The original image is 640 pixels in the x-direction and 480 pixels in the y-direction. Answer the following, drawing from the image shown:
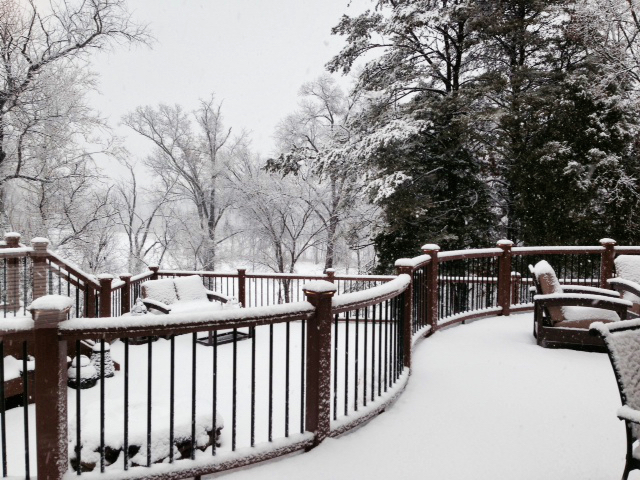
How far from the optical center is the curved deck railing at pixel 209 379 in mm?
2469

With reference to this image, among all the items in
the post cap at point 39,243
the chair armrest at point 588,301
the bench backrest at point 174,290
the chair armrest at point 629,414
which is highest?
the post cap at point 39,243

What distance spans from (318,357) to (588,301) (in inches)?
140

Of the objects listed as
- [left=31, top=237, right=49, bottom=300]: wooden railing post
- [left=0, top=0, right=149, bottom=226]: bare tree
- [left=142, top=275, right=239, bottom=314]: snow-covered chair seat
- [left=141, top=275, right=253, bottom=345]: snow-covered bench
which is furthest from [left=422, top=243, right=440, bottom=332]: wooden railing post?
[left=0, top=0, right=149, bottom=226]: bare tree

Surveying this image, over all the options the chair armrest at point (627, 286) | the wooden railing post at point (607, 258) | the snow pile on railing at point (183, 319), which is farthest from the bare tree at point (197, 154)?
the snow pile on railing at point (183, 319)

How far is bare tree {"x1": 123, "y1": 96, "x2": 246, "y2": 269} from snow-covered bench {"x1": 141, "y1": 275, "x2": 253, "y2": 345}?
16.1 metres

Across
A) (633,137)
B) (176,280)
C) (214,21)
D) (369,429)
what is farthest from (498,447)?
(214,21)

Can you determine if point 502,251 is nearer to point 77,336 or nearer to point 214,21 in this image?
point 77,336

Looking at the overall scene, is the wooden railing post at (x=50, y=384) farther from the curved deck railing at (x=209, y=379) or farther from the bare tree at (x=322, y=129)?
the bare tree at (x=322, y=129)

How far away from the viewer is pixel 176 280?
29.4 ft

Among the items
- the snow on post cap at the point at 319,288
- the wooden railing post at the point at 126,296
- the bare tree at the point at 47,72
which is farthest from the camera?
the bare tree at the point at 47,72

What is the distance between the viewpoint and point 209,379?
5.75 meters

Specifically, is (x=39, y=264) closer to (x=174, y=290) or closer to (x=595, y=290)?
(x=174, y=290)

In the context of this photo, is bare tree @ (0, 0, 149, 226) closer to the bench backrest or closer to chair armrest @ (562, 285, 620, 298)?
the bench backrest

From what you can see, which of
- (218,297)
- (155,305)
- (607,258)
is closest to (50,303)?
(155,305)
